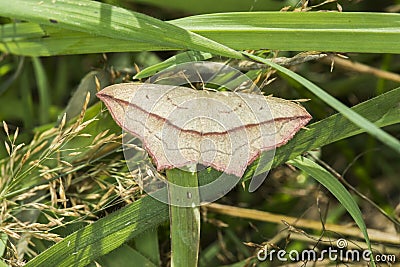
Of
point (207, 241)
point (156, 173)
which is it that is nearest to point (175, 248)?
point (156, 173)

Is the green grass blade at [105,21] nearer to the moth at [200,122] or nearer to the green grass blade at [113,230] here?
the moth at [200,122]

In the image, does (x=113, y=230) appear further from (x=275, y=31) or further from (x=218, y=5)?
(x=218, y=5)

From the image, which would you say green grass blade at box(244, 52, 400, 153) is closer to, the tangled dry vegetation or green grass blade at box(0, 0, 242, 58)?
green grass blade at box(0, 0, 242, 58)

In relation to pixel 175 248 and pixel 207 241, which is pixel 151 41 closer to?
pixel 175 248

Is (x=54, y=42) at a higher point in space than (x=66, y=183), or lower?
higher

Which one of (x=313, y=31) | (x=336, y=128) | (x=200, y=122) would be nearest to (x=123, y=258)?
(x=200, y=122)
